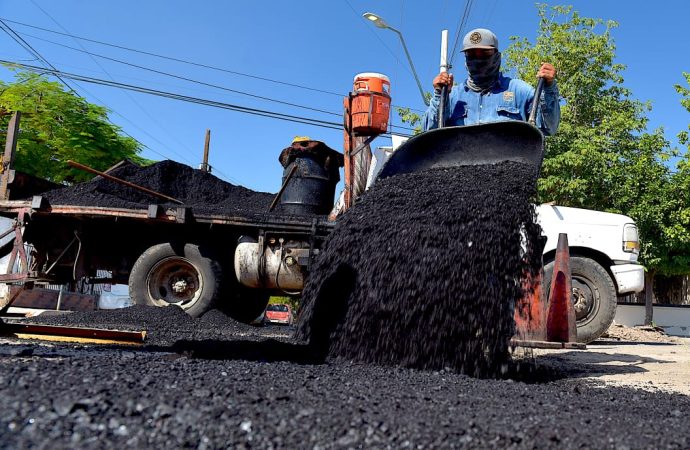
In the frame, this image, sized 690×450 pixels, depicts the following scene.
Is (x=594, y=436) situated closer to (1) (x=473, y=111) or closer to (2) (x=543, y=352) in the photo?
(1) (x=473, y=111)

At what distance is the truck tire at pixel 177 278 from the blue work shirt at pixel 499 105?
3080mm

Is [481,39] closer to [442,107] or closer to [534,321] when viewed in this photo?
[442,107]

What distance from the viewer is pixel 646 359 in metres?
5.57

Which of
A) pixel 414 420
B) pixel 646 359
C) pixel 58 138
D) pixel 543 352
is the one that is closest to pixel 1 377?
pixel 414 420

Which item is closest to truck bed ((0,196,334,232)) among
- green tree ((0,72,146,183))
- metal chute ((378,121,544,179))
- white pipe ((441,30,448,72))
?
metal chute ((378,121,544,179))

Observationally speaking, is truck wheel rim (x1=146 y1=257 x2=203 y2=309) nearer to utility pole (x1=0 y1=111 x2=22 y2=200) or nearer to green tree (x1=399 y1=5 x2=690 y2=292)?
utility pole (x1=0 y1=111 x2=22 y2=200)

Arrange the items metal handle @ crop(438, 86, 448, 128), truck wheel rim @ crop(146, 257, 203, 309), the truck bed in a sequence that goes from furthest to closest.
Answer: truck wheel rim @ crop(146, 257, 203, 309), the truck bed, metal handle @ crop(438, 86, 448, 128)

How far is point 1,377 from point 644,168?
50.6ft

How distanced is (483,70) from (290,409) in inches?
135

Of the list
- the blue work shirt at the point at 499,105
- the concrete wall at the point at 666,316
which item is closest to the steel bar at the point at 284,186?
the blue work shirt at the point at 499,105

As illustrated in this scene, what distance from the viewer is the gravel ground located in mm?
1627

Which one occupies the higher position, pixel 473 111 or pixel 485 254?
pixel 473 111

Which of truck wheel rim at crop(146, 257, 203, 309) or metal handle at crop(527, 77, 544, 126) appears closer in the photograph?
metal handle at crop(527, 77, 544, 126)

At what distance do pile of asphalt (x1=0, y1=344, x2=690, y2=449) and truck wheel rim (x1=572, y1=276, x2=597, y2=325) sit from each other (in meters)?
4.06
